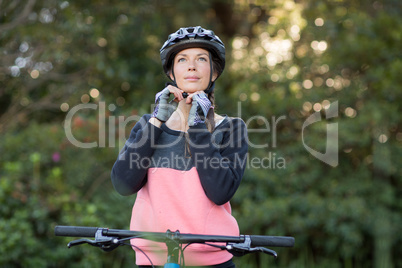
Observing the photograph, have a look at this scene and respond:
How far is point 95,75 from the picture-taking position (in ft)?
23.3

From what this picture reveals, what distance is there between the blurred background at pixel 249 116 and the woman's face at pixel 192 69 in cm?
289

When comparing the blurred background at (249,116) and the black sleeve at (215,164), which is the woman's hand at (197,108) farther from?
the blurred background at (249,116)

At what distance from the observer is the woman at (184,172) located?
2223mm

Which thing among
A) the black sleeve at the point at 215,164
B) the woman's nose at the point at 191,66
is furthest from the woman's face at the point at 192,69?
the black sleeve at the point at 215,164

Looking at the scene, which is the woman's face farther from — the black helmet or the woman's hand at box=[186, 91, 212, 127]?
the woman's hand at box=[186, 91, 212, 127]

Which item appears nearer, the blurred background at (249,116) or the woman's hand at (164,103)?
the woman's hand at (164,103)

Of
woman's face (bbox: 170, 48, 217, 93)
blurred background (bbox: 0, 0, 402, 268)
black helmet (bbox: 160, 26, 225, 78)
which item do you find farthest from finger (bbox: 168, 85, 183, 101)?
blurred background (bbox: 0, 0, 402, 268)

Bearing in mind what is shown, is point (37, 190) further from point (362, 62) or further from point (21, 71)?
point (362, 62)

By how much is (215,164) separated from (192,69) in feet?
1.96

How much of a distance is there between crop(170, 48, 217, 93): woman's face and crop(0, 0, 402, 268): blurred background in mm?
2889

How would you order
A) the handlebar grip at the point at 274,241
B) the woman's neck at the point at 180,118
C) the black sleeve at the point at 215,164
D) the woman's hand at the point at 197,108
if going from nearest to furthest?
1. the handlebar grip at the point at 274,241
2. the black sleeve at the point at 215,164
3. the woman's hand at the point at 197,108
4. the woman's neck at the point at 180,118

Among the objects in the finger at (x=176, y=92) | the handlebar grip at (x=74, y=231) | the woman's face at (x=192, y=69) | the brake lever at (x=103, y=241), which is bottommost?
the brake lever at (x=103, y=241)

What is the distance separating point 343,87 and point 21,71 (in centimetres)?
458

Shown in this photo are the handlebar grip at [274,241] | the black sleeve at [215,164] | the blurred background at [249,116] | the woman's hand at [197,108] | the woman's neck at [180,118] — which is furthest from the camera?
the blurred background at [249,116]
